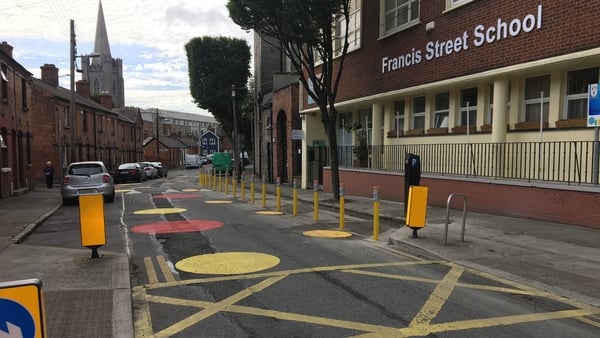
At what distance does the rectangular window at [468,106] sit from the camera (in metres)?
15.1

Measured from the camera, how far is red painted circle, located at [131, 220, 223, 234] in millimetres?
10922

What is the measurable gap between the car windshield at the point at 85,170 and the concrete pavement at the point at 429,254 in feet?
20.5

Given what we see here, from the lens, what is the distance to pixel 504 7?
1280 centimetres

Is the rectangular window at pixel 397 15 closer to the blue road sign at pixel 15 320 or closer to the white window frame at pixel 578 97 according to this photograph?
the white window frame at pixel 578 97

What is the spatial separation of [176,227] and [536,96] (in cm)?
986

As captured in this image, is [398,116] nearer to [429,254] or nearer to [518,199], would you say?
[518,199]

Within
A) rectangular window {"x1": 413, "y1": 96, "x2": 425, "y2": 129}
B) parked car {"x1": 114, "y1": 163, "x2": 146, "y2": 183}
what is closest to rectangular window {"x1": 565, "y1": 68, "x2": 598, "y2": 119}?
rectangular window {"x1": 413, "y1": 96, "x2": 425, "y2": 129}

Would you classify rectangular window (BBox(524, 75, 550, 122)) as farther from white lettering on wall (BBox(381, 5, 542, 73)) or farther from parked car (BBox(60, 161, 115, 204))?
parked car (BBox(60, 161, 115, 204))

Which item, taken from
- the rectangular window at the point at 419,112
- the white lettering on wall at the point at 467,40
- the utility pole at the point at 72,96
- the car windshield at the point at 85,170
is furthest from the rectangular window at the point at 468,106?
the utility pole at the point at 72,96

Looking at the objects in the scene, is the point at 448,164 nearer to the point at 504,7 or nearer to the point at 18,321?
the point at 504,7

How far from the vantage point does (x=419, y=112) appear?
58.3 ft

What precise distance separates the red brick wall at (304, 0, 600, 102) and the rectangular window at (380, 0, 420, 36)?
0.93 feet

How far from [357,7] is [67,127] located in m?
26.7

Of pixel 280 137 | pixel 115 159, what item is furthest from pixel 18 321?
pixel 115 159
